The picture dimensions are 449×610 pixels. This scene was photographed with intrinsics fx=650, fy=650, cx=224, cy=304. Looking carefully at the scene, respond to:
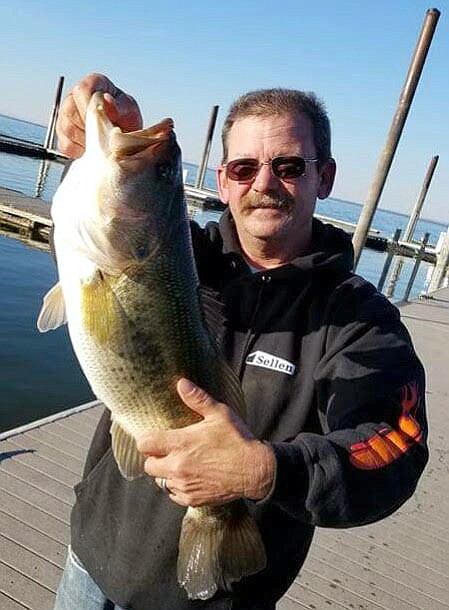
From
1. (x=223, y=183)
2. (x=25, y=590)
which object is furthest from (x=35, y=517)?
(x=223, y=183)

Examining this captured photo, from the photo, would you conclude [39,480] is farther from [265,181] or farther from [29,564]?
[265,181]

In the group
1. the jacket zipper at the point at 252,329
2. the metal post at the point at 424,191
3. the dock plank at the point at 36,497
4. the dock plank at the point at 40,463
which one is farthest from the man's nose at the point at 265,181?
the metal post at the point at 424,191

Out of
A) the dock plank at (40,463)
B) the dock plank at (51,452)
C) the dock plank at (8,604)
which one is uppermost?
the dock plank at (8,604)

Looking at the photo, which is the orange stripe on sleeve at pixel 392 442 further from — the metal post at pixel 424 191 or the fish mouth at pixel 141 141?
the metal post at pixel 424 191

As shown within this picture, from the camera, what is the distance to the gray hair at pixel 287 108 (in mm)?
2453

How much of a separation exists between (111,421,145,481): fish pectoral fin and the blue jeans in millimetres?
675

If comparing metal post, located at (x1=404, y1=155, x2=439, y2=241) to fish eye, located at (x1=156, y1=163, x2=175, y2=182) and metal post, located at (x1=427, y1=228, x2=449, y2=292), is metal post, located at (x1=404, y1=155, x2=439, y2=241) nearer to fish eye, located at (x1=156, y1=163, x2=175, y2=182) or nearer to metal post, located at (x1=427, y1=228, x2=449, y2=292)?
metal post, located at (x1=427, y1=228, x2=449, y2=292)

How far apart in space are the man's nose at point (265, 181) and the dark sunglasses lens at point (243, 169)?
0.12 ft

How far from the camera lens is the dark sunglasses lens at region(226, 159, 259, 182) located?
244 centimetres

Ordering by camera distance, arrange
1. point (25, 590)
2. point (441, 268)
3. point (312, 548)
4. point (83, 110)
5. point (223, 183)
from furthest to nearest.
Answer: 1. point (441, 268)
2. point (312, 548)
3. point (25, 590)
4. point (223, 183)
5. point (83, 110)

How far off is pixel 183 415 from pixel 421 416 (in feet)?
2.44

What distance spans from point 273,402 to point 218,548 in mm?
517

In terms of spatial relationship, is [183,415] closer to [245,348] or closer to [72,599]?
[245,348]

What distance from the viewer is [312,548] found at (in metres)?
4.78
